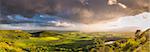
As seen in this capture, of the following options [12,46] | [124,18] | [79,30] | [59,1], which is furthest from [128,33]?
[12,46]

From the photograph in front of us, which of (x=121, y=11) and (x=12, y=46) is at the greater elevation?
(x=121, y=11)

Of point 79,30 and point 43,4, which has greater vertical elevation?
point 43,4

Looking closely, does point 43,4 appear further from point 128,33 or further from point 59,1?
point 128,33

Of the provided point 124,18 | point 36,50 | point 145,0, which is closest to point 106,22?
point 124,18

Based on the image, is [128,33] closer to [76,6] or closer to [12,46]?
[76,6]

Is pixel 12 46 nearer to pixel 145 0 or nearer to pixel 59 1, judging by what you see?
pixel 59 1
